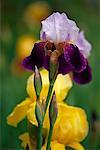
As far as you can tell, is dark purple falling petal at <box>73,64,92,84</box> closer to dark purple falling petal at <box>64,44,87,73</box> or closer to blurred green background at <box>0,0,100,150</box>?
dark purple falling petal at <box>64,44,87,73</box>

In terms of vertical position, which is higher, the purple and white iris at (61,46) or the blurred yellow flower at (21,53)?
the blurred yellow flower at (21,53)

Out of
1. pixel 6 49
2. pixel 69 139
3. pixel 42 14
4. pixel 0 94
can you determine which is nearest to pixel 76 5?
pixel 42 14

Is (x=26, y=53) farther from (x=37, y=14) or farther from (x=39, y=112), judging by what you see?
(x=39, y=112)

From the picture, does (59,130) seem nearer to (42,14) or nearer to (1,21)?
(42,14)

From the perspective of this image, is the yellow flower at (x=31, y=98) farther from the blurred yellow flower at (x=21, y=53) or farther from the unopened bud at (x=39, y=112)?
the blurred yellow flower at (x=21, y=53)

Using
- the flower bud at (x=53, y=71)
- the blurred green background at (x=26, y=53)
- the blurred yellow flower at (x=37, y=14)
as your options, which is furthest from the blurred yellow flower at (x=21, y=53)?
the flower bud at (x=53, y=71)

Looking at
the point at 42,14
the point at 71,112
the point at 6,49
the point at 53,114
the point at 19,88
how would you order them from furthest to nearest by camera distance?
the point at 42,14
the point at 6,49
the point at 19,88
the point at 71,112
the point at 53,114
